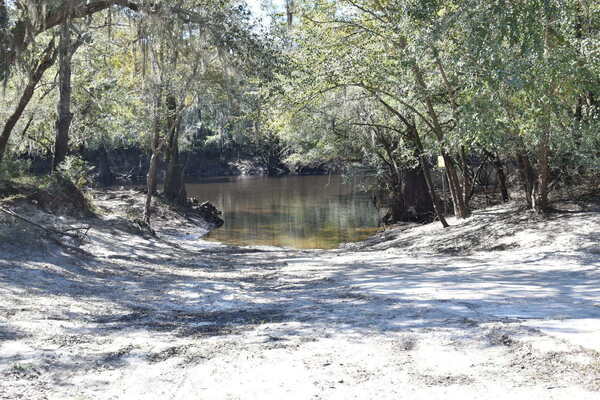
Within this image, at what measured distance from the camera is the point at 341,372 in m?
4.25

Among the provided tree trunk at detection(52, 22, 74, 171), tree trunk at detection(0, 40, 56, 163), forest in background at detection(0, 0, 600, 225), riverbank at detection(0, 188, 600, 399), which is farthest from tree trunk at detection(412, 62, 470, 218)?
tree trunk at detection(52, 22, 74, 171)

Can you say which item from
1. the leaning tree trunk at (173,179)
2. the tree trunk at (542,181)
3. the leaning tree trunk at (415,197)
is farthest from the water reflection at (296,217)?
the tree trunk at (542,181)

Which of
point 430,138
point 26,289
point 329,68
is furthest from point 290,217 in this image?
point 26,289

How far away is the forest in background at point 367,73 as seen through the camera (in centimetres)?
953

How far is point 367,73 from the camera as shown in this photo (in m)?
13.0

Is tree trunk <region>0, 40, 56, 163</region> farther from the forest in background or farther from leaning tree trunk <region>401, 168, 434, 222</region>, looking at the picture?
leaning tree trunk <region>401, 168, 434, 222</region>

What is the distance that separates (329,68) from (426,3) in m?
3.17

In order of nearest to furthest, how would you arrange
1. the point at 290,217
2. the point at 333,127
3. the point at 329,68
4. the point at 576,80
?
the point at 576,80 → the point at 329,68 → the point at 333,127 → the point at 290,217

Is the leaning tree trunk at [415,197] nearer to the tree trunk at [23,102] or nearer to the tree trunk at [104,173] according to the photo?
the tree trunk at [23,102]

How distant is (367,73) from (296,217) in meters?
14.8

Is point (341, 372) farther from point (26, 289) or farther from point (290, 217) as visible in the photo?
point (290, 217)

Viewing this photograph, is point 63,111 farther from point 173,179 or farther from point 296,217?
point 296,217

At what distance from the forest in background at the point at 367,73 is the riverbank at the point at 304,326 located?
267 cm

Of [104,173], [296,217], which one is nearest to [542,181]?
[296,217]
